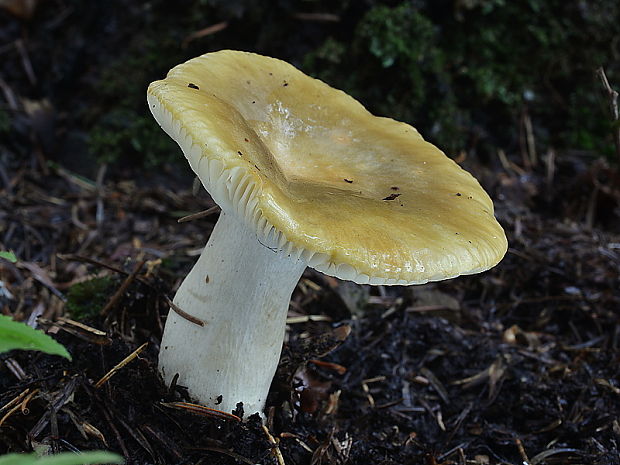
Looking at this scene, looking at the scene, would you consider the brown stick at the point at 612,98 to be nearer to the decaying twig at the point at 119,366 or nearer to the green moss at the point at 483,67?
the green moss at the point at 483,67

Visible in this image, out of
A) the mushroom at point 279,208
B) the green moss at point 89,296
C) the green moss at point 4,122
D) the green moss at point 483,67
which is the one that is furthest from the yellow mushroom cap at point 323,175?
the green moss at point 4,122

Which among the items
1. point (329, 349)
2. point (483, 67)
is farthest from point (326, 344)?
point (483, 67)

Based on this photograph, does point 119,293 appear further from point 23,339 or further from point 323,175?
point 23,339

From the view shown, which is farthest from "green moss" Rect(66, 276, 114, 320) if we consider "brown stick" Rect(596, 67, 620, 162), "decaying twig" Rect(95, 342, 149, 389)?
"brown stick" Rect(596, 67, 620, 162)

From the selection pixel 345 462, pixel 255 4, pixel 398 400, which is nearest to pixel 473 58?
pixel 255 4

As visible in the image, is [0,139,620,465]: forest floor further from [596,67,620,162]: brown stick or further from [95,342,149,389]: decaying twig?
[596,67,620,162]: brown stick

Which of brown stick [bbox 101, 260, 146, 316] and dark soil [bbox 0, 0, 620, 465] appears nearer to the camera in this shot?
dark soil [bbox 0, 0, 620, 465]
